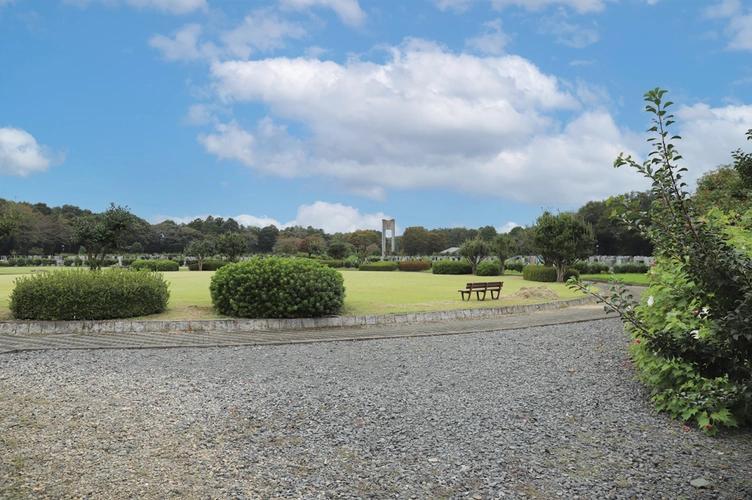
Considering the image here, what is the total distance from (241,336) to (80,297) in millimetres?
3628

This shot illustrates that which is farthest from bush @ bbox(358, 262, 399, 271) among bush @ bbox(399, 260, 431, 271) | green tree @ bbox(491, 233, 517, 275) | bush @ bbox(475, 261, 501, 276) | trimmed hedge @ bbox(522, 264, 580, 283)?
trimmed hedge @ bbox(522, 264, 580, 283)

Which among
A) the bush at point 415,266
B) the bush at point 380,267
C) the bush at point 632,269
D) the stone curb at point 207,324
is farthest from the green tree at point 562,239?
the bush at point 380,267

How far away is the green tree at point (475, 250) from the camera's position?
35.9 metres

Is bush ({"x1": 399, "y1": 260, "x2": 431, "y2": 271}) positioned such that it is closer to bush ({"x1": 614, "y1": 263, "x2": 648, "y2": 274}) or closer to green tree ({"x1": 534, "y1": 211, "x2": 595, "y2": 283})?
bush ({"x1": 614, "y1": 263, "x2": 648, "y2": 274})

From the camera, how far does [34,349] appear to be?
8.16 meters

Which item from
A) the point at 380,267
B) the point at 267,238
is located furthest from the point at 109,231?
the point at 267,238

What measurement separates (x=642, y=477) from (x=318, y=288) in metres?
8.31

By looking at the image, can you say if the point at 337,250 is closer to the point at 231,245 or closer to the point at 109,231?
the point at 231,245

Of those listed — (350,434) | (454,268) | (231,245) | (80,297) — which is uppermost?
(231,245)

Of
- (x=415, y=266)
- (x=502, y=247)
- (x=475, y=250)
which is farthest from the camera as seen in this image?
(x=415, y=266)

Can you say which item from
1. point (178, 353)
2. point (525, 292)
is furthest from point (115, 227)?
point (525, 292)

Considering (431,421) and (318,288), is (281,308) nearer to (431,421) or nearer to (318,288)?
(318,288)

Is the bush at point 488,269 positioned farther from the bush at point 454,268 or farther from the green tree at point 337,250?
the green tree at point 337,250

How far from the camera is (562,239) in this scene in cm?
2603
